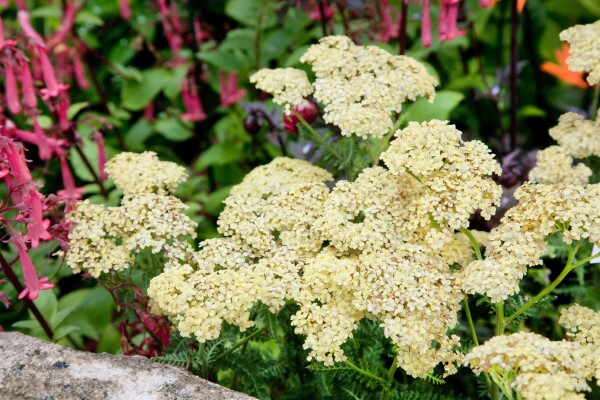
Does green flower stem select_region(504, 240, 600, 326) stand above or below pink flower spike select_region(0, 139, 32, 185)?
below

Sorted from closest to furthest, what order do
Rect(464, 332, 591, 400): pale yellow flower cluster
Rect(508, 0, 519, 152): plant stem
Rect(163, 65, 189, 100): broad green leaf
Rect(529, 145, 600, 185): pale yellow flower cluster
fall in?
Rect(464, 332, 591, 400): pale yellow flower cluster → Rect(529, 145, 600, 185): pale yellow flower cluster → Rect(508, 0, 519, 152): plant stem → Rect(163, 65, 189, 100): broad green leaf

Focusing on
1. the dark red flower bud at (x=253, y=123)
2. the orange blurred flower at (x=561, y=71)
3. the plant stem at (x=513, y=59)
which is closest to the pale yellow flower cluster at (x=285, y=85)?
the dark red flower bud at (x=253, y=123)

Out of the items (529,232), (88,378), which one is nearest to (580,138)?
(529,232)

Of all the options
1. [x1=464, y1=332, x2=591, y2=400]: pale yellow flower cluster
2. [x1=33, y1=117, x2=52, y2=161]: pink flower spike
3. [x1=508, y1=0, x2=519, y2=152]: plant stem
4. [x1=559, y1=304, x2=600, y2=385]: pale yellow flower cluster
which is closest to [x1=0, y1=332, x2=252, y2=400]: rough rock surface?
[x1=464, y1=332, x2=591, y2=400]: pale yellow flower cluster

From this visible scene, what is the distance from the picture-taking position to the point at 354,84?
168cm

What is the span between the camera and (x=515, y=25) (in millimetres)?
2359

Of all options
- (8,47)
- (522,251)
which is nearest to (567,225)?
(522,251)

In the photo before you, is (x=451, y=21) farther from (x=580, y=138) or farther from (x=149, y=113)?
(x=149, y=113)

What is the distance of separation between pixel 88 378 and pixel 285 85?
767 mm

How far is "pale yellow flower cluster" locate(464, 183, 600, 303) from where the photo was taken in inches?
51.7

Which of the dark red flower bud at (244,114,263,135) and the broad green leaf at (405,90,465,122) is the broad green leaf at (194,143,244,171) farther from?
the broad green leaf at (405,90,465,122)

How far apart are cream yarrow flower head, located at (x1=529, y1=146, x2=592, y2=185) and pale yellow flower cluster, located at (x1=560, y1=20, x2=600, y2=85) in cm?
19

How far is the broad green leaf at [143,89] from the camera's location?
3.01 metres

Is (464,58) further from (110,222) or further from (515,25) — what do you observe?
(110,222)
